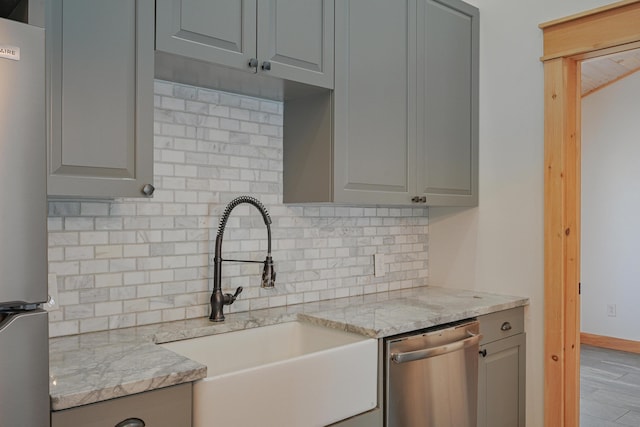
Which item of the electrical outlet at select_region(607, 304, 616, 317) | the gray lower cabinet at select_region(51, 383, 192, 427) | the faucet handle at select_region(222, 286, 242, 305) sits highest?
the faucet handle at select_region(222, 286, 242, 305)

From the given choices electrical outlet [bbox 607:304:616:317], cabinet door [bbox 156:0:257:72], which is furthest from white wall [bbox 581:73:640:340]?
cabinet door [bbox 156:0:257:72]

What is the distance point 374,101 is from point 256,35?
0.67 m

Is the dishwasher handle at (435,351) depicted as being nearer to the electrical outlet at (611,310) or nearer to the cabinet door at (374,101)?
the cabinet door at (374,101)

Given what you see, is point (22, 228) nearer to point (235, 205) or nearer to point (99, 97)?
point (99, 97)

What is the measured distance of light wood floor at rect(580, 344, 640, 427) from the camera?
348 centimetres

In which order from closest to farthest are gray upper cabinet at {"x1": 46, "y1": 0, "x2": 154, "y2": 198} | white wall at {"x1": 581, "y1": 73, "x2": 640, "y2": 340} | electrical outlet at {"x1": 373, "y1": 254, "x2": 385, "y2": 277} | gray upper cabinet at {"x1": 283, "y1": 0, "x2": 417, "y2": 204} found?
gray upper cabinet at {"x1": 46, "y1": 0, "x2": 154, "y2": 198} → gray upper cabinet at {"x1": 283, "y1": 0, "x2": 417, "y2": 204} → electrical outlet at {"x1": 373, "y1": 254, "x2": 385, "y2": 277} → white wall at {"x1": 581, "y1": 73, "x2": 640, "y2": 340}

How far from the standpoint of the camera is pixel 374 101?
244cm

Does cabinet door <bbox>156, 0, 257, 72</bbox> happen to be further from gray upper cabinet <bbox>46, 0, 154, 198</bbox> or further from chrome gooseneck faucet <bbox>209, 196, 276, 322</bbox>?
chrome gooseneck faucet <bbox>209, 196, 276, 322</bbox>

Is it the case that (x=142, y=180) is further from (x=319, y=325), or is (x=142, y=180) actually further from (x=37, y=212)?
(x=319, y=325)

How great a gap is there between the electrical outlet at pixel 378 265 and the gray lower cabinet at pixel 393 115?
16.7 inches

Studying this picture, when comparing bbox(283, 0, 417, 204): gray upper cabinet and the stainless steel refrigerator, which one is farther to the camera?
bbox(283, 0, 417, 204): gray upper cabinet

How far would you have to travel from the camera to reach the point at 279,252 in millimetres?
2494

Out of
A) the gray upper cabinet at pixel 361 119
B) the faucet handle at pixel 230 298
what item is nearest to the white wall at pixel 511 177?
the gray upper cabinet at pixel 361 119

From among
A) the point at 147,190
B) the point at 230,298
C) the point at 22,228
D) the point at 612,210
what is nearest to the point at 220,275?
the point at 230,298
